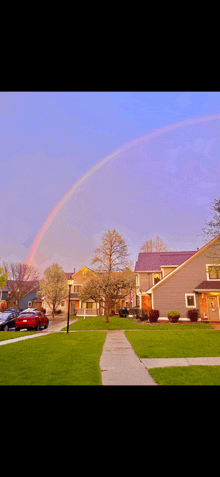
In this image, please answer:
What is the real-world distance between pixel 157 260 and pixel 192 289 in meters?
8.77

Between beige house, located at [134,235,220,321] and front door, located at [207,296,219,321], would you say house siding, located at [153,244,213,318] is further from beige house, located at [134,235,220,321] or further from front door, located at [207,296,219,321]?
front door, located at [207,296,219,321]

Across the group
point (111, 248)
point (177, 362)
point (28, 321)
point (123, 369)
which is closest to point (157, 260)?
point (111, 248)

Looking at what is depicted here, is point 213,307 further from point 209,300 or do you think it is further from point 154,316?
point 154,316

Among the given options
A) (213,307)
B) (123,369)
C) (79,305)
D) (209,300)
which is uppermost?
(209,300)

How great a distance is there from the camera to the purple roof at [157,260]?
3119cm

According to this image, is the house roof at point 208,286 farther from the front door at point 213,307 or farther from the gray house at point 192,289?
the front door at point 213,307

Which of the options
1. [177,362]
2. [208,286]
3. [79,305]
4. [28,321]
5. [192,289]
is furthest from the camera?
[79,305]

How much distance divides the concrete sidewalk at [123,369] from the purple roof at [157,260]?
22.4 m

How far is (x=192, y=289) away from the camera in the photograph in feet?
80.6

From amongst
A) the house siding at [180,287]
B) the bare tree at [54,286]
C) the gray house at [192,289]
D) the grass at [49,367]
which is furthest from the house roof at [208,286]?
Answer: the grass at [49,367]

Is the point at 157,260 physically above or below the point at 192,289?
above
